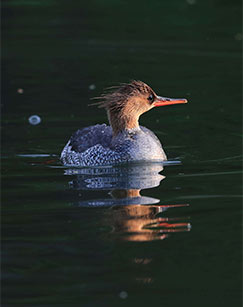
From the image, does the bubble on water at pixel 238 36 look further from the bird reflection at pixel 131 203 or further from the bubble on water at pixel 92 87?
the bird reflection at pixel 131 203

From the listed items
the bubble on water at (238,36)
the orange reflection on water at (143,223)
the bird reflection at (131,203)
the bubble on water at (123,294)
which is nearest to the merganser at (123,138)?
the bird reflection at (131,203)

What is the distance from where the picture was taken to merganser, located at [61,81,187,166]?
10.8 m

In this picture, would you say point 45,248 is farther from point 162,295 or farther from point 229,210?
point 229,210

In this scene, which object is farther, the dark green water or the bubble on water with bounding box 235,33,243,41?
the bubble on water with bounding box 235,33,243,41

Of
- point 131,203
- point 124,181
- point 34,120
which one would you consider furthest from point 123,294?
point 34,120

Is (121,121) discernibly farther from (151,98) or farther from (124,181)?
(124,181)

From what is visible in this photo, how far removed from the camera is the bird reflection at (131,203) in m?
7.83

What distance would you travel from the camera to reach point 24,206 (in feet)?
28.5

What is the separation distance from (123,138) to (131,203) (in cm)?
233

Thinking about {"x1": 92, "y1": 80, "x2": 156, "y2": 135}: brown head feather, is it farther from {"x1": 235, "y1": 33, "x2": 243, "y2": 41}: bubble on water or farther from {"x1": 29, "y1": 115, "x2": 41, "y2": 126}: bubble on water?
{"x1": 235, "y1": 33, "x2": 243, "y2": 41}: bubble on water

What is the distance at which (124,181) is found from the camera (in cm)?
982

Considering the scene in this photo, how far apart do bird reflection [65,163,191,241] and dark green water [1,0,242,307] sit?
0.06 feet

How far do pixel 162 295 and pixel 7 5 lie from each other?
18427 millimetres

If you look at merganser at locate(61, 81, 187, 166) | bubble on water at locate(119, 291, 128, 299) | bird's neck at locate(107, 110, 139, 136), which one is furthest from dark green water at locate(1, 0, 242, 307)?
bird's neck at locate(107, 110, 139, 136)
